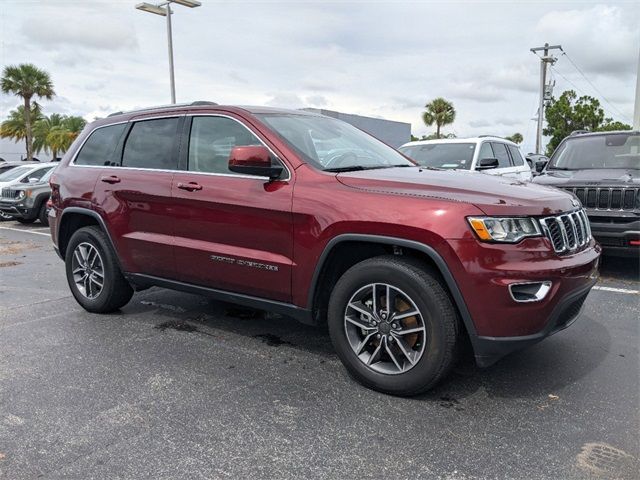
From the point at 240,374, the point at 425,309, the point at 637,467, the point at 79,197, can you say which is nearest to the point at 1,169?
the point at 79,197

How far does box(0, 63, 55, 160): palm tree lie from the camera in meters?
34.7

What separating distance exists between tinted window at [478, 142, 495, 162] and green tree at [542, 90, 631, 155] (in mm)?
30329

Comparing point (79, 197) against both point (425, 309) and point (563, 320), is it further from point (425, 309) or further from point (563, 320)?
point (563, 320)

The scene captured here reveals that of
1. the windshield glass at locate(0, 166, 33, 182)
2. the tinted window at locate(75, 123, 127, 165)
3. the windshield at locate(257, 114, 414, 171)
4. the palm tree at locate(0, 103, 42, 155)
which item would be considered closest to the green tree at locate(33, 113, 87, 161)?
the palm tree at locate(0, 103, 42, 155)

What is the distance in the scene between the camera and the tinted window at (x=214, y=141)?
3.96m

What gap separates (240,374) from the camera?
11.9 feet

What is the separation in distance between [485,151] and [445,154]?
28.0 inches

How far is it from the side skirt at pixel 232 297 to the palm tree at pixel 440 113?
52806 millimetres

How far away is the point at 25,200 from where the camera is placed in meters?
13.0

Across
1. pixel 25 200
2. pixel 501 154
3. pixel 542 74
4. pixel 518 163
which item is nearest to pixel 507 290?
pixel 501 154

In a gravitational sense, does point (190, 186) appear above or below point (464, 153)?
below

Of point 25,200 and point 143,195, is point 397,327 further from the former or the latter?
point 25,200

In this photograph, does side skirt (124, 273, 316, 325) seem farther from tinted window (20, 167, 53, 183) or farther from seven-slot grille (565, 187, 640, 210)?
tinted window (20, 167, 53, 183)

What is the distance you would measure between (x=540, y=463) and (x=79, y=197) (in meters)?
4.26
